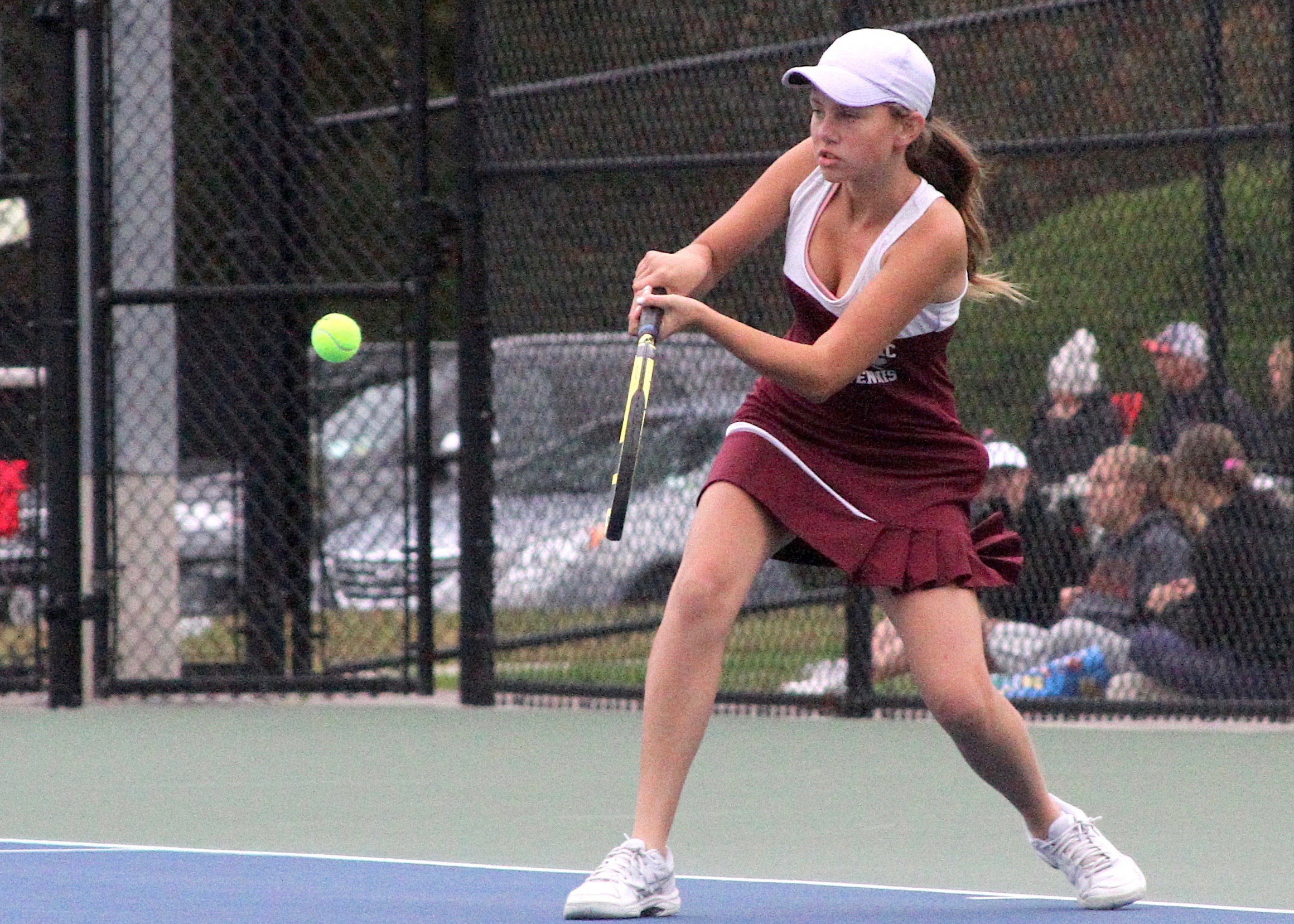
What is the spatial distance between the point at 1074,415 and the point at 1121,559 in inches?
18.1

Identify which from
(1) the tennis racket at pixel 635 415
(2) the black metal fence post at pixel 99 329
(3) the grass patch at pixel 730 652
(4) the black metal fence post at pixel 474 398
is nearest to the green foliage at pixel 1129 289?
(3) the grass patch at pixel 730 652

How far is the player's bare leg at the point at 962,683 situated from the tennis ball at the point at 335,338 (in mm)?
3020

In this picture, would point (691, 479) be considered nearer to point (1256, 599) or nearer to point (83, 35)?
point (1256, 599)

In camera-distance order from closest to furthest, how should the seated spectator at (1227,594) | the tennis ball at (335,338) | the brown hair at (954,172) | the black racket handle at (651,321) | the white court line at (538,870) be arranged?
the black racket handle at (651,321)
the brown hair at (954,172)
the white court line at (538,870)
the tennis ball at (335,338)
the seated spectator at (1227,594)

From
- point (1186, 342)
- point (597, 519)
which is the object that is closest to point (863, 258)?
point (1186, 342)

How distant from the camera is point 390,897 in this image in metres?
4.13

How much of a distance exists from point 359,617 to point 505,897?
15.2ft

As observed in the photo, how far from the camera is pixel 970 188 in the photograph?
4082 millimetres

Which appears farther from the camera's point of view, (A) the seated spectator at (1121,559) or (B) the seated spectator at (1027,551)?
(B) the seated spectator at (1027,551)

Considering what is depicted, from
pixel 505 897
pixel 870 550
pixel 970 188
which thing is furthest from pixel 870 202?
pixel 505 897

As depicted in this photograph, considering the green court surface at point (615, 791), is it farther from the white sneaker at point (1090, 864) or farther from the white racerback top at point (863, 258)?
the white racerback top at point (863, 258)

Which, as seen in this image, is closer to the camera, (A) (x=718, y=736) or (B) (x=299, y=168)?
(A) (x=718, y=736)

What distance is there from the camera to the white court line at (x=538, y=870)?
4.14 metres

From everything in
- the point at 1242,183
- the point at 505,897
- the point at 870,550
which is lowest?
the point at 505,897
